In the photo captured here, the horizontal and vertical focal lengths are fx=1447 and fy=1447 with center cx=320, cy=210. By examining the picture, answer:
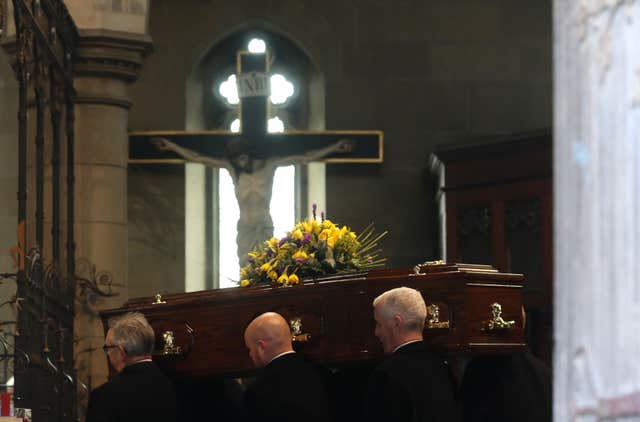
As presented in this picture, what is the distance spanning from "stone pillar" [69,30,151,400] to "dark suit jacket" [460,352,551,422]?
5.39 meters

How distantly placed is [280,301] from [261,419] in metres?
0.50

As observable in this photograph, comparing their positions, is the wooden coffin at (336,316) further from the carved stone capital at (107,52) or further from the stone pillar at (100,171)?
the carved stone capital at (107,52)

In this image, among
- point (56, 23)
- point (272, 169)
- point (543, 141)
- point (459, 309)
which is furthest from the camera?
point (272, 169)

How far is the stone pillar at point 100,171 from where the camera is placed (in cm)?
1058

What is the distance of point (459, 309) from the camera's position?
17.3 ft

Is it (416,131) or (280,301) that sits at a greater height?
(416,131)

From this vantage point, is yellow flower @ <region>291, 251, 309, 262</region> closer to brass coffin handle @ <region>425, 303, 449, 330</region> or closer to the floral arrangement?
the floral arrangement

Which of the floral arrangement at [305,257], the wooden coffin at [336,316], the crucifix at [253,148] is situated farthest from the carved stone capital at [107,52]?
the floral arrangement at [305,257]

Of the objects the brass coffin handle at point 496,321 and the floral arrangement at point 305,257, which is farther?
the floral arrangement at point 305,257

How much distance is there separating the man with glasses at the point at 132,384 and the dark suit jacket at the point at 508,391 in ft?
4.05

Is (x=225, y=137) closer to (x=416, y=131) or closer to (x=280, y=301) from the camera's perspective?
(x=416, y=131)

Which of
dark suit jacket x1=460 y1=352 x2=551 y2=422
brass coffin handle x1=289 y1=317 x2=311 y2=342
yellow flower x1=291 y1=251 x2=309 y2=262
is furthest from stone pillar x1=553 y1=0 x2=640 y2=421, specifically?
yellow flower x1=291 y1=251 x2=309 y2=262

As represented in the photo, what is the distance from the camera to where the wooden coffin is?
531 cm

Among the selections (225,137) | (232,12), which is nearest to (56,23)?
(225,137)
